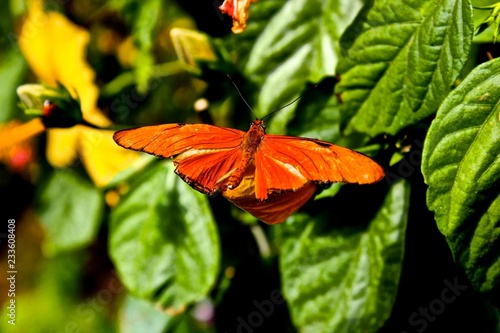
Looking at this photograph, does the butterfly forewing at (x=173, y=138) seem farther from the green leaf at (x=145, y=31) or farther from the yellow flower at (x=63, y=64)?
the yellow flower at (x=63, y=64)

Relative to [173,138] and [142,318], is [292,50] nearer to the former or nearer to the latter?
[173,138]

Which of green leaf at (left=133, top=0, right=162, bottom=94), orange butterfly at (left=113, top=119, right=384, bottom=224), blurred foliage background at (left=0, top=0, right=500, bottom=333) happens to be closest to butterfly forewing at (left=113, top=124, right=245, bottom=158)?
orange butterfly at (left=113, top=119, right=384, bottom=224)

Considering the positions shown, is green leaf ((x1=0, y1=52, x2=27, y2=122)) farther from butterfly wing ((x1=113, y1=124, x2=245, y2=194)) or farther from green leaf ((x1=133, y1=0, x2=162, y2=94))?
butterfly wing ((x1=113, y1=124, x2=245, y2=194))

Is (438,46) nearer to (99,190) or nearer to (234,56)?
(234,56)
